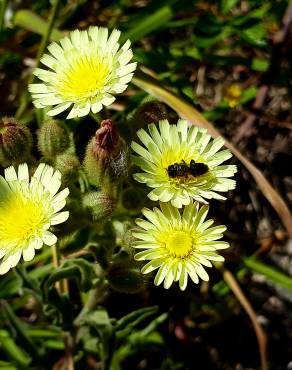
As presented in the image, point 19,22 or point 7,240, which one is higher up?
point 19,22

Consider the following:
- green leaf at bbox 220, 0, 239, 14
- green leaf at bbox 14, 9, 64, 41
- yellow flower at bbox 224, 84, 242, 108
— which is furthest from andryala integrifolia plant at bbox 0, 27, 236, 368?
yellow flower at bbox 224, 84, 242, 108

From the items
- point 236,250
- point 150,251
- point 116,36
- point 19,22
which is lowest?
point 150,251

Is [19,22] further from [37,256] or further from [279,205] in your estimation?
[279,205]

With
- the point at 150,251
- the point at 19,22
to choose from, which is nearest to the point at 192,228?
the point at 150,251

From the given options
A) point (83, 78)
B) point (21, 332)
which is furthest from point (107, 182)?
point (21, 332)

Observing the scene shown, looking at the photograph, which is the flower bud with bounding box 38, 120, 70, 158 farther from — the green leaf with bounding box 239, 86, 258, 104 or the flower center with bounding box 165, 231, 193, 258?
the green leaf with bounding box 239, 86, 258, 104

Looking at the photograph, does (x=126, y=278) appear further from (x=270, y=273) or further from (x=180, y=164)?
(x=270, y=273)

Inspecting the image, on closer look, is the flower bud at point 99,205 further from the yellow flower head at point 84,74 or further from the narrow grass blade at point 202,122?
the narrow grass blade at point 202,122
